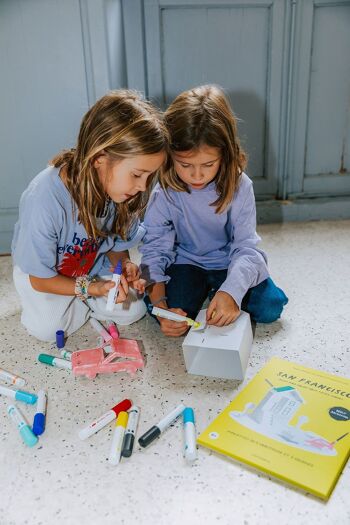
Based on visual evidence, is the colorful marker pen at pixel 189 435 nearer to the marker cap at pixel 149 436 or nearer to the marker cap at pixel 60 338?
the marker cap at pixel 149 436

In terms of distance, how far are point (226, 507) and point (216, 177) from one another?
26.3 inches

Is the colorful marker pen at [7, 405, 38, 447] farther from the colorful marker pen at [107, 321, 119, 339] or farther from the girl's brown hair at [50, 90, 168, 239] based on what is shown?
the girl's brown hair at [50, 90, 168, 239]

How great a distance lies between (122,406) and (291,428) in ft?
0.97

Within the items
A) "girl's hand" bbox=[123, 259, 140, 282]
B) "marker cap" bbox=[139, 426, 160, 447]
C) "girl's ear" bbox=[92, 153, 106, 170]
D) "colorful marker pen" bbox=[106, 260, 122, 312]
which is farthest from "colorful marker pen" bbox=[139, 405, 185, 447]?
"girl's ear" bbox=[92, 153, 106, 170]

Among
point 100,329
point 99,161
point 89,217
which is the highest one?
point 99,161

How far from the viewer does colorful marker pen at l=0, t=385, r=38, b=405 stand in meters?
0.94

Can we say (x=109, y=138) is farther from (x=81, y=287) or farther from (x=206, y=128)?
(x=81, y=287)

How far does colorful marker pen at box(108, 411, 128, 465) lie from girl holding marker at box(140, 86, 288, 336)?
0.85ft

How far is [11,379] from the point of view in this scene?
3.30 ft

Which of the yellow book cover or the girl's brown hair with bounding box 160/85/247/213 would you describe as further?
the girl's brown hair with bounding box 160/85/247/213

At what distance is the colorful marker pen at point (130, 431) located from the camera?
81 centimetres

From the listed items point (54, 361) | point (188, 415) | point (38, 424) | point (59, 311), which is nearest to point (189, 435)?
point (188, 415)

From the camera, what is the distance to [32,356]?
110 centimetres

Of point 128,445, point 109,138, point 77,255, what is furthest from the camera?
point 77,255
